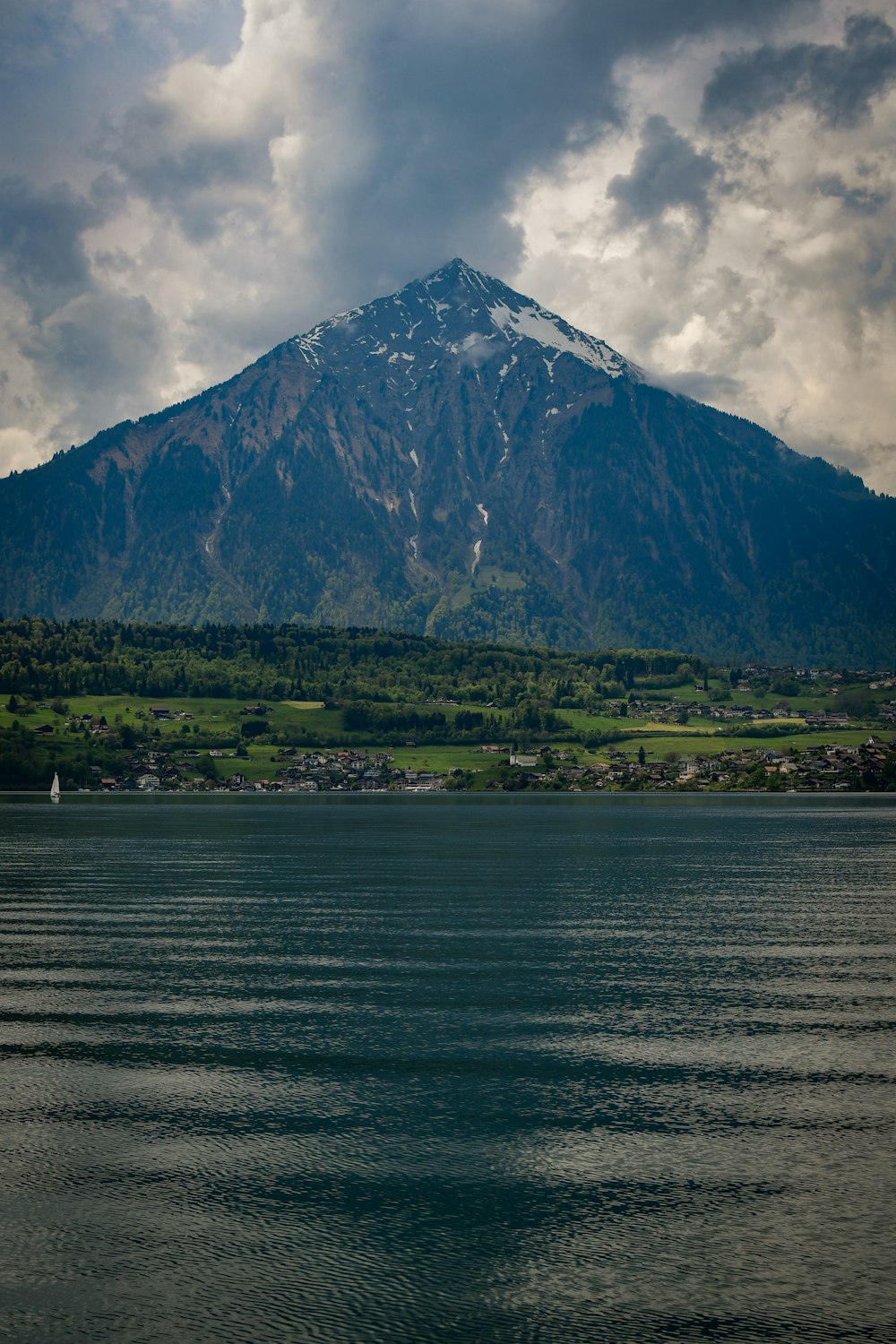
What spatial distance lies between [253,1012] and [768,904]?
4668 centimetres

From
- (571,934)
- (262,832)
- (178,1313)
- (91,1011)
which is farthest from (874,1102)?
(262,832)

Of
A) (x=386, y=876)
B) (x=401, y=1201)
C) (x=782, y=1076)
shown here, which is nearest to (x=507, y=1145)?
(x=401, y=1201)

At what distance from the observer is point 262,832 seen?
527ft

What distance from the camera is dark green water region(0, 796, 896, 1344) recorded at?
78.8 ft

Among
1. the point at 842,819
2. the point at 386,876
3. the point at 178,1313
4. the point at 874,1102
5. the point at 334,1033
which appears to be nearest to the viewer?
the point at 178,1313

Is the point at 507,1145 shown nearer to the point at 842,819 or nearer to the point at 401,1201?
the point at 401,1201

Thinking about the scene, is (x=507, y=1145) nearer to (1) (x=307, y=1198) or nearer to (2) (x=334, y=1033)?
(1) (x=307, y=1198)

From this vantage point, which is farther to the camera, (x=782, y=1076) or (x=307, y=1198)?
(x=782, y=1076)

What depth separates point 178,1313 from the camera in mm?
23469

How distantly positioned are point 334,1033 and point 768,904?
47.2 metres

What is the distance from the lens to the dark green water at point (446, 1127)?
2403 centimetres

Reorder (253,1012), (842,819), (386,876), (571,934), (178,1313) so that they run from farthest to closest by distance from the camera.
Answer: (842,819), (386,876), (571,934), (253,1012), (178,1313)

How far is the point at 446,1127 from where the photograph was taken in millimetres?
34594

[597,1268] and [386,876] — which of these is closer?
[597,1268]
